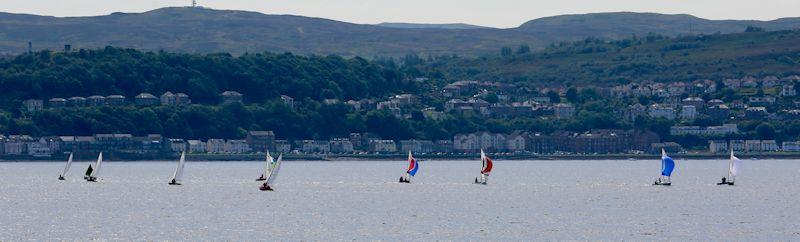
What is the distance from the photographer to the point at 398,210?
10112 centimetres

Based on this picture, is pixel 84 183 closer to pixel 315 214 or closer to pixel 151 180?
pixel 151 180

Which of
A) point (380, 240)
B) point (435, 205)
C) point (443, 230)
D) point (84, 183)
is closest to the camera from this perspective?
point (380, 240)

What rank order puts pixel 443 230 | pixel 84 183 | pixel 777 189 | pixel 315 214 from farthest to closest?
1. pixel 84 183
2. pixel 777 189
3. pixel 315 214
4. pixel 443 230

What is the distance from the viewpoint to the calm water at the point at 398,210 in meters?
81.7

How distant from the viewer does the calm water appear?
3216 inches

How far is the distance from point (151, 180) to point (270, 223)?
69.4m

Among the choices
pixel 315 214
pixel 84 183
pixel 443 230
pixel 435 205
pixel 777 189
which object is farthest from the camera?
pixel 84 183

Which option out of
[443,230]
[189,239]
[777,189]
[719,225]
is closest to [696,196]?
[777,189]

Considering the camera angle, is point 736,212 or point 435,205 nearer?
point 736,212

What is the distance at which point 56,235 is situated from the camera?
79.6 meters

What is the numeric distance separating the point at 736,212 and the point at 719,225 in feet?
39.7

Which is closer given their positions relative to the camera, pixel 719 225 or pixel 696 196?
pixel 719 225

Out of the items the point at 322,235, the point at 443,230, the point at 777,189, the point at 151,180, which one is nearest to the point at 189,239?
the point at 322,235

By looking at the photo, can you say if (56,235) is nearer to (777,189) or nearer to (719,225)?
(719,225)
